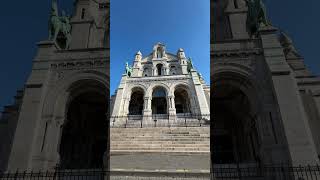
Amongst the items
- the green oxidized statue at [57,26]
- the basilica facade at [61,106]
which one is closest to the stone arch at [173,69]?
the basilica facade at [61,106]

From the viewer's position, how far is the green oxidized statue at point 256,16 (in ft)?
62.7

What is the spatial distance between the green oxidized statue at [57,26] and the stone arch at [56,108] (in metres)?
3.84

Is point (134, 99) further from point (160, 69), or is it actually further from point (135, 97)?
point (160, 69)

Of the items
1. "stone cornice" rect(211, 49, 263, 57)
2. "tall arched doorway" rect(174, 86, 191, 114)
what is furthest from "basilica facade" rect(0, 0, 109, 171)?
"tall arched doorway" rect(174, 86, 191, 114)

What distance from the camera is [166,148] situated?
225cm

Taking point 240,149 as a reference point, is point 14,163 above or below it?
below

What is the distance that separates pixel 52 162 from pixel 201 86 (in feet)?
46.6

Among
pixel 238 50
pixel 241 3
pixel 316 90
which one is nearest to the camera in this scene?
pixel 238 50

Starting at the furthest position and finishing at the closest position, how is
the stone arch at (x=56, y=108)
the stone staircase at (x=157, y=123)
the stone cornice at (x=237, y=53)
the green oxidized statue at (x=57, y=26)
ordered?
1. the green oxidized statue at (x=57, y=26)
2. the stone cornice at (x=237, y=53)
3. the stone arch at (x=56, y=108)
4. the stone staircase at (x=157, y=123)

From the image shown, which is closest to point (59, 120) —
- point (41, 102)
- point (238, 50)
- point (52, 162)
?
point (41, 102)

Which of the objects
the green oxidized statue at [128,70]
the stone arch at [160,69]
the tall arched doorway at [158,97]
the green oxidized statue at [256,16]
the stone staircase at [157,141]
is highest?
the green oxidized statue at [256,16]

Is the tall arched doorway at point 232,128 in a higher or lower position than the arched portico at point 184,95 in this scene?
higher

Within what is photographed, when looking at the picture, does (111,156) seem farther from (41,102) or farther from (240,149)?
(240,149)

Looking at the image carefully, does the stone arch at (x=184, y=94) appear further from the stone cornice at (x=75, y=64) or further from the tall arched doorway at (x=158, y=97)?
the stone cornice at (x=75, y=64)
